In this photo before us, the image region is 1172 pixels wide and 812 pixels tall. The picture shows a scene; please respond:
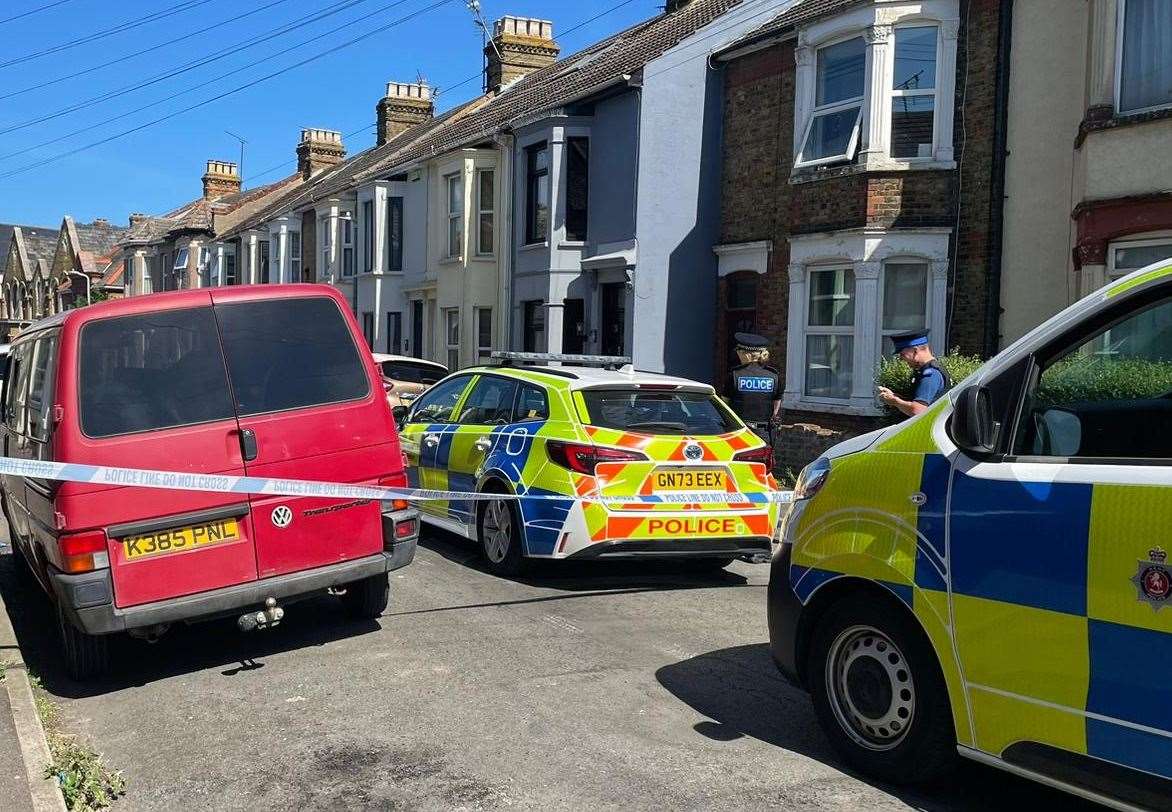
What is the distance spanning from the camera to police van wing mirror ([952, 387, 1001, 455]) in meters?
3.82

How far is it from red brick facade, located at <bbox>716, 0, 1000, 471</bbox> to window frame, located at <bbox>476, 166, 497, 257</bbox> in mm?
7262

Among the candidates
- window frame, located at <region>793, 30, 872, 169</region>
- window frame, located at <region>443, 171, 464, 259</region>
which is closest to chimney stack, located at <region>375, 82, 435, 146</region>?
window frame, located at <region>443, 171, 464, 259</region>

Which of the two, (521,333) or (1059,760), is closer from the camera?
(1059,760)

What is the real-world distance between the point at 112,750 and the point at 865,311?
11823 mm

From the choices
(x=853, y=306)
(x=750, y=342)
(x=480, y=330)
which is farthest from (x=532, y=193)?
(x=750, y=342)

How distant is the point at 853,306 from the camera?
1499 cm

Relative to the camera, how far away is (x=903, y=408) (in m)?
7.71

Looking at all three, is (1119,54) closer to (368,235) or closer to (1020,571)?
(1020,571)

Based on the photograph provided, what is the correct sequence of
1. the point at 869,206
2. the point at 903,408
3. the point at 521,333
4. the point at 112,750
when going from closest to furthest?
the point at 112,750 → the point at 903,408 → the point at 869,206 → the point at 521,333

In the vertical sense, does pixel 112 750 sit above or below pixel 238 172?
below

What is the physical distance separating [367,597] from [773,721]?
2.80m

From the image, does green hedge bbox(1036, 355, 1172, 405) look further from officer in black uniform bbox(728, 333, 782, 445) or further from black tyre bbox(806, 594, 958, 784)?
officer in black uniform bbox(728, 333, 782, 445)

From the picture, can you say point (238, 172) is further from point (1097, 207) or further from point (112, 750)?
point (112, 750)

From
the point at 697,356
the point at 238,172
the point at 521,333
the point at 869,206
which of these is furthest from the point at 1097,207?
the point at 238,172
